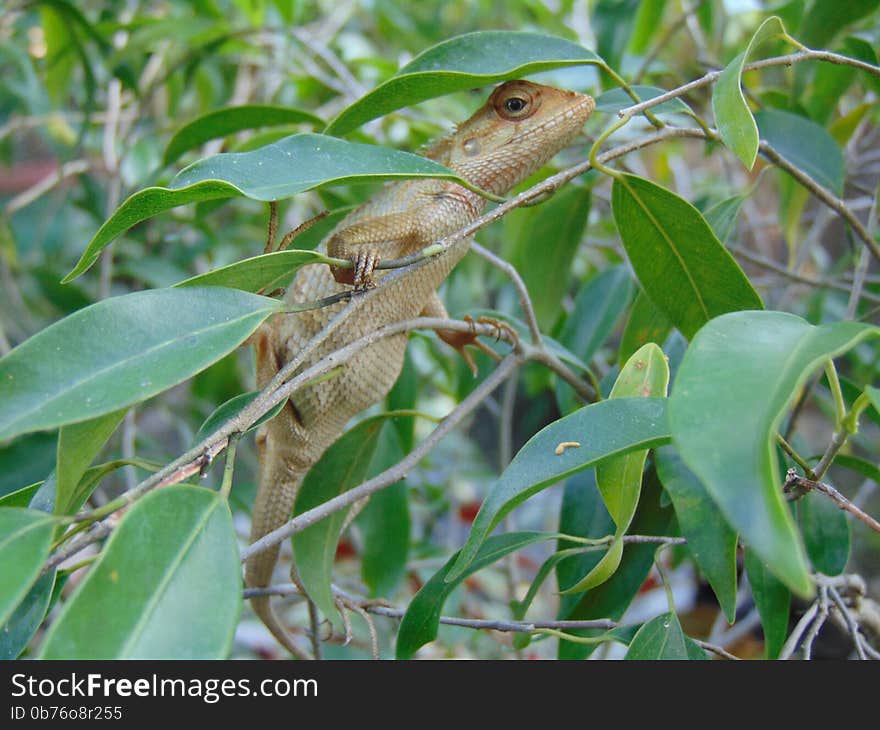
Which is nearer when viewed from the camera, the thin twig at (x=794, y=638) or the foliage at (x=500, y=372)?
the foliage at (x=500, y=372)

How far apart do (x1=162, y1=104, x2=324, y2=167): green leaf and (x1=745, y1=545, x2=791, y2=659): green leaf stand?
851 millimetres

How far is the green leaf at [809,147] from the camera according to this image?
4.26 ft

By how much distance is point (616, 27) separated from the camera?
5.10 feet

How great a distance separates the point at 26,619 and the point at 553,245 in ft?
3.31

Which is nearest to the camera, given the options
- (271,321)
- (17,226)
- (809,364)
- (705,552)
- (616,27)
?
(809,364)

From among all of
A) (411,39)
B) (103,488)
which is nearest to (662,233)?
(411,39)

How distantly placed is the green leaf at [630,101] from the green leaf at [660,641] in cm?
57

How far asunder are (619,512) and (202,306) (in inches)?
17.1

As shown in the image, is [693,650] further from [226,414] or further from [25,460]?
[25,460]

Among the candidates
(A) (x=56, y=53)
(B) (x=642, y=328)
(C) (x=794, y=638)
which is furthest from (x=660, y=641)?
(A) (x=56, y=53)

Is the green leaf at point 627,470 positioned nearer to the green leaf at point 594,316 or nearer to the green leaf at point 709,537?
the green leaf at point 709,537

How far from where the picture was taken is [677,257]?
3.28ft

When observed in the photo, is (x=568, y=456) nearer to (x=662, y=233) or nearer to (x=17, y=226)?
(x=662, y=233)

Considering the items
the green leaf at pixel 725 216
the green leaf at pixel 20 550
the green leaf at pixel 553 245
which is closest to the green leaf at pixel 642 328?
the green leaf at pixel 725 216
